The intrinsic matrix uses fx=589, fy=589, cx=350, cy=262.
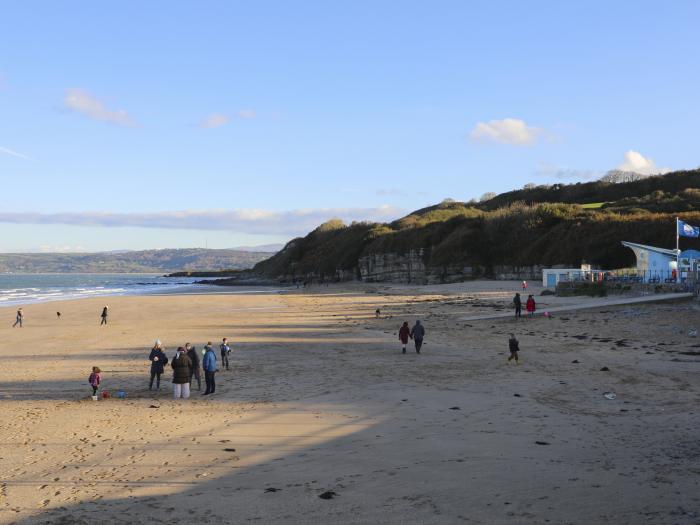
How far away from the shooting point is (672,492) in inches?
281

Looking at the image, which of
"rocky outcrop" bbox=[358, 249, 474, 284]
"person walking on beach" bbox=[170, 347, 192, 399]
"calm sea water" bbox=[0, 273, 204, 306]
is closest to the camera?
"person walking on beach" bbox=[170, 347, 192, 399]

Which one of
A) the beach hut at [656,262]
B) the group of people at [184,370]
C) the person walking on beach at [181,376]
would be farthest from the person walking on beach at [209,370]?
the beach hut at [656,262]

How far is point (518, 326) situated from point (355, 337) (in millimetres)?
7670

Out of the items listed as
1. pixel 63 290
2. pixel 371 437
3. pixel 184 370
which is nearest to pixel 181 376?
A: pixel 184 370

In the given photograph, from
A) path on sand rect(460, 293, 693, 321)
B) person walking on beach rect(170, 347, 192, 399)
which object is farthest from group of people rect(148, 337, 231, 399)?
path on sand rect(460, 293, 693, 321)

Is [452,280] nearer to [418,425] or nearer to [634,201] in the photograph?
[634,201]

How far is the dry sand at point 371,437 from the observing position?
7148mm

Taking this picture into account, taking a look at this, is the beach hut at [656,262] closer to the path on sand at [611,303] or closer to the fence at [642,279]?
the fence at [642,279]

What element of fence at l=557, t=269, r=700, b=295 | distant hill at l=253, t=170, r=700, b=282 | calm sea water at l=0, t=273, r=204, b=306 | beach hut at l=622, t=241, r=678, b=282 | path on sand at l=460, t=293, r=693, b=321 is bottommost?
calm sea water at l=0, t=273, r=204, b=306

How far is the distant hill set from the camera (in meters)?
65.3

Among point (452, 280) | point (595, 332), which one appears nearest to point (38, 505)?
point (595, 332)

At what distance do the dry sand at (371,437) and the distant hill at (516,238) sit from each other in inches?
1849

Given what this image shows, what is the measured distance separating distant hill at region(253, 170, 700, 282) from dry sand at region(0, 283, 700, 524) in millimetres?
46972

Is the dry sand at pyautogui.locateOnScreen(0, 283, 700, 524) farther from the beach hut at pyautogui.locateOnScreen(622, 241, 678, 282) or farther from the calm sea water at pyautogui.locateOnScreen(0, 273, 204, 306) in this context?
the calm sea water at pyautogui.locateOnScreen(0, 273, 204, 306)
